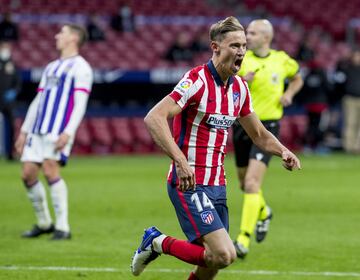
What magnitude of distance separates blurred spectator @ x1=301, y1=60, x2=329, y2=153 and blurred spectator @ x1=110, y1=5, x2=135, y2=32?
5.26 m

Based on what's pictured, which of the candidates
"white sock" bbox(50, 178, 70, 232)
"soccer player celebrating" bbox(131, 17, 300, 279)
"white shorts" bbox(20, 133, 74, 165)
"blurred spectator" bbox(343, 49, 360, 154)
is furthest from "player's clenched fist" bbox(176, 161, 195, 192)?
"blurred spectator" bbox(343, 49, 360, 154)

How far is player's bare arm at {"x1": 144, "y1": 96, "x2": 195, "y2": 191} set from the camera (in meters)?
6.84

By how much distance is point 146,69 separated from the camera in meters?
24.9

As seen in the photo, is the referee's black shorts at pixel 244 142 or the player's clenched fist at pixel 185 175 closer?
the player's clenched fist at pixel 185 175

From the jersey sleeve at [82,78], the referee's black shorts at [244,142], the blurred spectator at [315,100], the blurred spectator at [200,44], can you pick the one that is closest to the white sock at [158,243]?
the referee's black shorts at [244,142]

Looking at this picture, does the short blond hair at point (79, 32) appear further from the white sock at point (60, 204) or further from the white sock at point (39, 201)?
the white sock at point (39, 201)

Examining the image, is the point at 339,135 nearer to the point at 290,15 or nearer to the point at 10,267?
the point at 290,15

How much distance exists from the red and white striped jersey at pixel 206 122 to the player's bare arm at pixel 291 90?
341 cm

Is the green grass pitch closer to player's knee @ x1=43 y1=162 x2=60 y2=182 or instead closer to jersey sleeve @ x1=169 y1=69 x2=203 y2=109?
player's knee @ x1=43 y1=162 x2=60 y2=182

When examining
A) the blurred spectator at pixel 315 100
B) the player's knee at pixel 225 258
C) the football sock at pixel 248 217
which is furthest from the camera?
the blurred spectator at pixel 315 100

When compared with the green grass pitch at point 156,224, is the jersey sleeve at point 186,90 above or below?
above

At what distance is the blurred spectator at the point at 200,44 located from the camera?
26.4 meters

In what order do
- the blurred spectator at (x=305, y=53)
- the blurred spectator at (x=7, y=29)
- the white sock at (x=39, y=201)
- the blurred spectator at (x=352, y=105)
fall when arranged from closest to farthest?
the white sock at (x=39, y=201), the blurred spectator at (x=7, y=29), the blurred spectator at (x=352, y=105), the blurred spectator at (x=305, y=53)

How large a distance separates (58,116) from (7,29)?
14.5m
